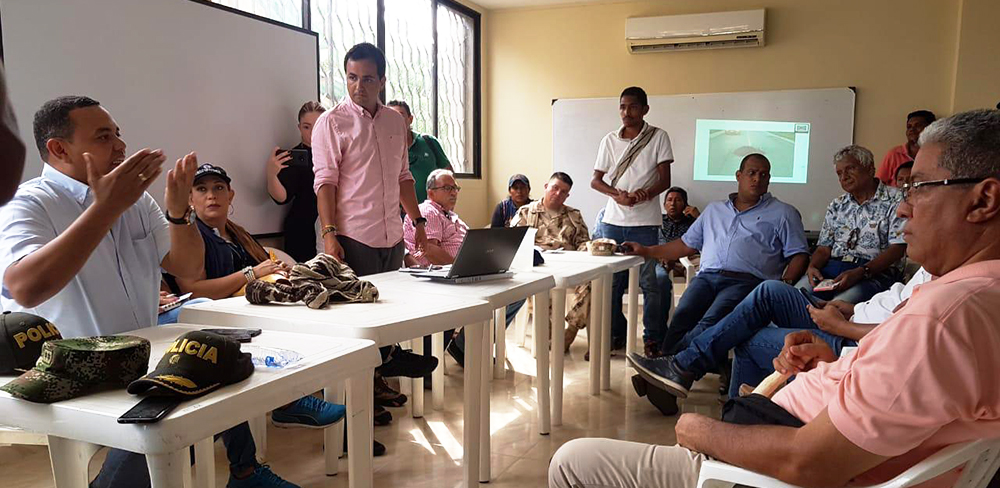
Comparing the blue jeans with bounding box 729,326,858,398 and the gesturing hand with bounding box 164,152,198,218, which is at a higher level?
the gesturing hand with bounding box 164,152,198,218

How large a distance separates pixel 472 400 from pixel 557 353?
97cm

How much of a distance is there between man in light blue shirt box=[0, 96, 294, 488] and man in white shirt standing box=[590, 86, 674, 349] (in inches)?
110

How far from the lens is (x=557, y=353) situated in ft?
9.34

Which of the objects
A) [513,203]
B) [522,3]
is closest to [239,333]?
[513,203]

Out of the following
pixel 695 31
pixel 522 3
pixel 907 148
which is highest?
pixel 522 3

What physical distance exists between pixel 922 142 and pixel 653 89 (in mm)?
5116

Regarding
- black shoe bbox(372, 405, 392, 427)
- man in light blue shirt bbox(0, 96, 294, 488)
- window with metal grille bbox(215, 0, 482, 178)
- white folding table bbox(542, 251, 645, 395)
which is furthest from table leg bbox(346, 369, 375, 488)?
window with metal grille bbox(215, 0, 482, 178)

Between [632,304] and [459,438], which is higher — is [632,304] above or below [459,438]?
above

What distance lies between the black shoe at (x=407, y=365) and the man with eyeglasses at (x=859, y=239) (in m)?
1.89

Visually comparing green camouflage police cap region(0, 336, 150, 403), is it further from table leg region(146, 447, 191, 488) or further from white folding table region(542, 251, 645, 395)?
white folding table region(542, 251, 645, 395)

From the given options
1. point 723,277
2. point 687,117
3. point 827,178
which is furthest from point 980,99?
point 723,277

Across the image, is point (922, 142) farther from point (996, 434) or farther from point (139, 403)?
point (139, 403)

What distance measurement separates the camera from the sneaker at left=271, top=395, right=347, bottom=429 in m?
2.10

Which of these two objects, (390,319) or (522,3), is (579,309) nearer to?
(390,319)
